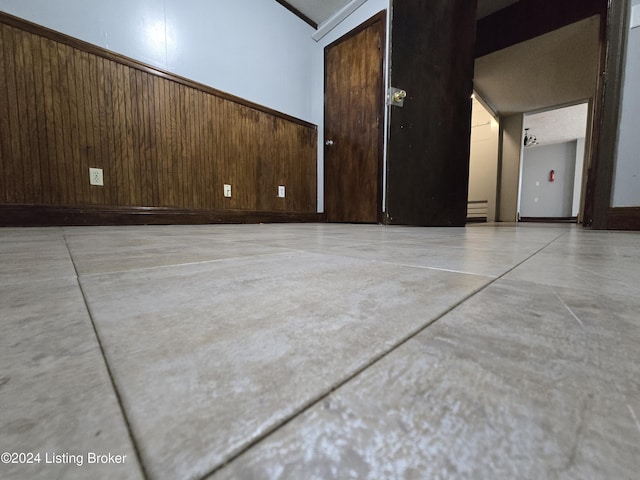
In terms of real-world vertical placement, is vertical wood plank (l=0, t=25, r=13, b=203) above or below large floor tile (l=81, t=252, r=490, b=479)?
above

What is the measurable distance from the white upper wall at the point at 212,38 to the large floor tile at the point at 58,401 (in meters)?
2.65

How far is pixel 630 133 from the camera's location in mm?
1792

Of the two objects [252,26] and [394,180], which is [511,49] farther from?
[252,26]

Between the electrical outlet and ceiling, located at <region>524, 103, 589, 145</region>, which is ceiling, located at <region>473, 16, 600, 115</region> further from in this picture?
the electrical outlet

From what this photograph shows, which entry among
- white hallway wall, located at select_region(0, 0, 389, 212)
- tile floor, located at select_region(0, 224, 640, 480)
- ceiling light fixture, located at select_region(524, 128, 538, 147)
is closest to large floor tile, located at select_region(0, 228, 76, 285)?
tile floor, located at select_region(0, 224, 640, 480)

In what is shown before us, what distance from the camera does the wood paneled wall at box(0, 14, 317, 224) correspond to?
5.97ft

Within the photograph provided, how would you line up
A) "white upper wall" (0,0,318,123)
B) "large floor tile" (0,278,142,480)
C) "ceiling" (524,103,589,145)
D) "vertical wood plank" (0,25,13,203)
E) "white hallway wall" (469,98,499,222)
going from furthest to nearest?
1. "ceiling" (524,103,589,145)
2. "white hallway wall" (469,98,499,222)
3. "white upper wall" (0,0,318,123)
4. "vertical wood plank" (0,25,13,203)
5. "large floor tile" (0,278,142,480)

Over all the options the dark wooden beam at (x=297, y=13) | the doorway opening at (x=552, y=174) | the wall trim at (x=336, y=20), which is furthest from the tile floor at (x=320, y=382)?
the doorway opening at (x=552, y=174)

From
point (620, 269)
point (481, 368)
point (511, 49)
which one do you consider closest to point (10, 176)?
point (481, 368)

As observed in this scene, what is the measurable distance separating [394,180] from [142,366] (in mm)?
2396

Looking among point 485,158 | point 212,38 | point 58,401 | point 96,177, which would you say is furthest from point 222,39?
point 485,158

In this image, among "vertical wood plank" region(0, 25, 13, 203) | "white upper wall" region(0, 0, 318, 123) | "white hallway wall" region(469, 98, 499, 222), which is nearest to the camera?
"vertical wood plank" region(0, 25, 13, 203)

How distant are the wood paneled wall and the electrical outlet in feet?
0.09

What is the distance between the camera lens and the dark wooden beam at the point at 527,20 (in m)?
3.17
